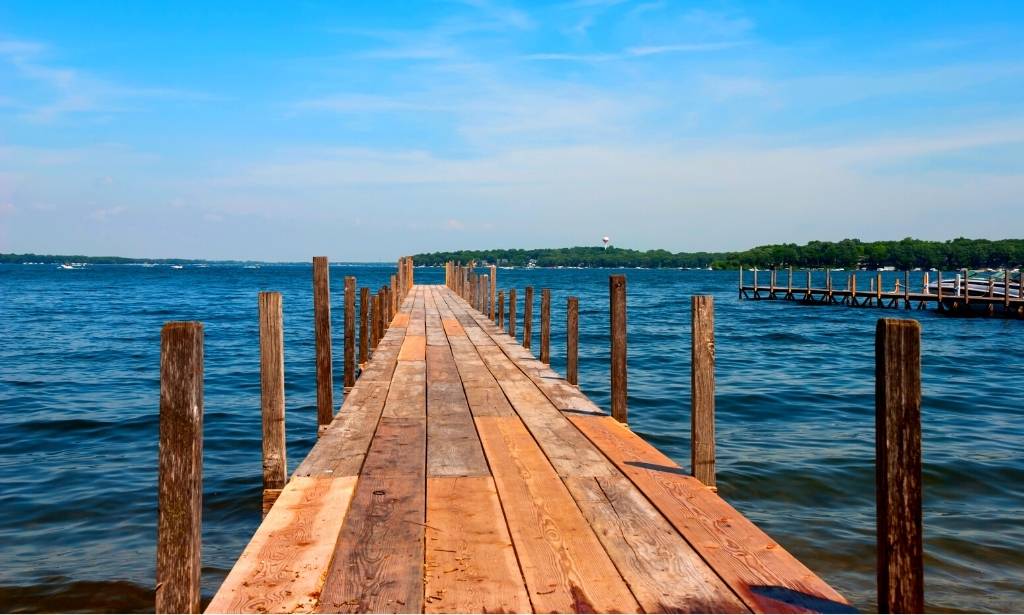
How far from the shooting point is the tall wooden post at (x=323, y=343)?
896 cm

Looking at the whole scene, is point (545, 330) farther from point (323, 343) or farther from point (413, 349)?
point (323, 343)

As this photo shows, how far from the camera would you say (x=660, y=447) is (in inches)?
448

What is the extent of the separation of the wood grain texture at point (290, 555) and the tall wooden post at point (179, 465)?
0.18 m

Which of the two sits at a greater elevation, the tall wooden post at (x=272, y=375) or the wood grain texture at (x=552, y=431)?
the tall wooden post at (x=272, y=375)

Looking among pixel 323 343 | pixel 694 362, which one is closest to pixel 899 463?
pixel 694 362

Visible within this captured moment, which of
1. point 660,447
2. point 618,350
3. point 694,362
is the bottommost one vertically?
point 660,447

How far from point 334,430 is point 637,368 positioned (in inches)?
612

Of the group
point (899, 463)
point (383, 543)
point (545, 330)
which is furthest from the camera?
point (545, 330)

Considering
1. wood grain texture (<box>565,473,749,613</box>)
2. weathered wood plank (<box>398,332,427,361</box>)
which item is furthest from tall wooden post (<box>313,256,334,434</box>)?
wood grain texture (<box>565,473,749,613</box>)

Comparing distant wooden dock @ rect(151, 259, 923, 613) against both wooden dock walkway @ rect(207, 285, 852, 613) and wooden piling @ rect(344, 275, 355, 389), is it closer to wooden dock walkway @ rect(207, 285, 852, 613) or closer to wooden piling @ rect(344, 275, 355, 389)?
wooden dock walkway @ rect(207, 285, 852, 613)

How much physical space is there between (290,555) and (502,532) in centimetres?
103

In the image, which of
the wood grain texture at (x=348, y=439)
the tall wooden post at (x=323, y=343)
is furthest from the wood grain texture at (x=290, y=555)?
the tall wooden post at (x=323, y=343)

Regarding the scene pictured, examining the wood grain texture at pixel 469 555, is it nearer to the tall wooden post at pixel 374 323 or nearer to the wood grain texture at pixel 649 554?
the wood grain texture at pixel 649 554

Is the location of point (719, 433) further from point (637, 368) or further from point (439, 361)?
point (637, 368)
